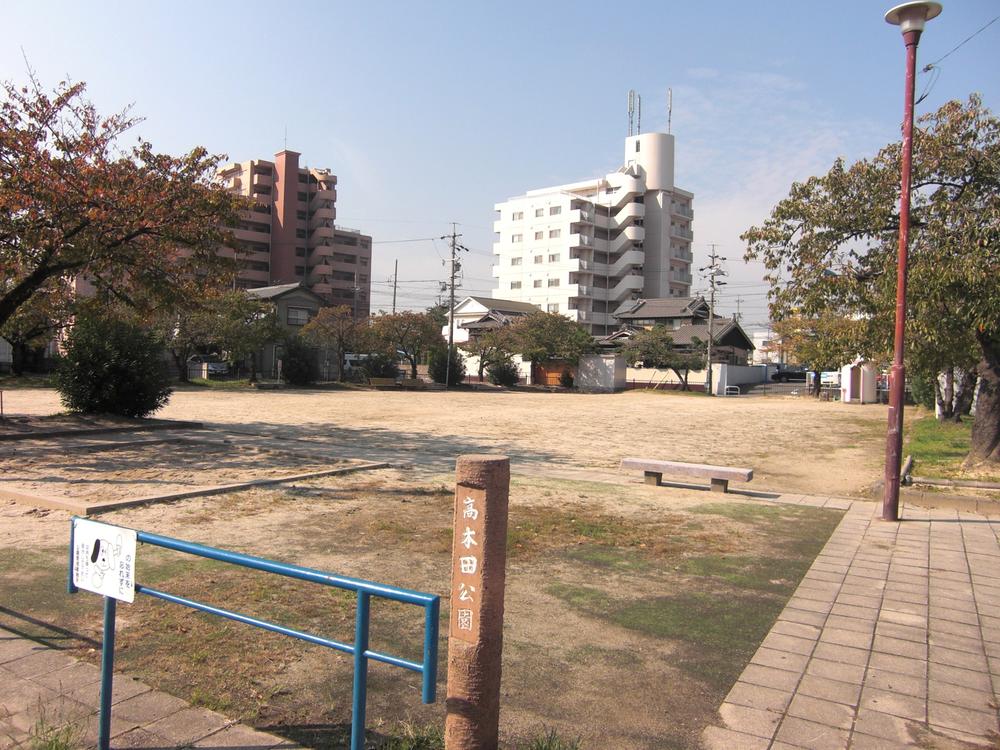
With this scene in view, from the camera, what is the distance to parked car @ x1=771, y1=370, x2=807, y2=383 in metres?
65.7

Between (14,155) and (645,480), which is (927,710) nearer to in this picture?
(645,480)

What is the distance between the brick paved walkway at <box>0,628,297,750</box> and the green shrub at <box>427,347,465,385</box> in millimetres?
41932

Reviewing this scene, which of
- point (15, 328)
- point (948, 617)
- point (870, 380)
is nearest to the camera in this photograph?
point (948, 617)

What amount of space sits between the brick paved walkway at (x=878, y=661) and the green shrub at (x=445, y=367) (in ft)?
131

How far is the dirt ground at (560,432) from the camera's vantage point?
44.1ft

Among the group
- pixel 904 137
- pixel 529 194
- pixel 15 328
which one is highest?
pixel 529 194

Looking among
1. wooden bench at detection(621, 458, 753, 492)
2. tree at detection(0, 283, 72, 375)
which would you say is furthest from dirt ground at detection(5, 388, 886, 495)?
tree at detection(0, 283, 72, 375)

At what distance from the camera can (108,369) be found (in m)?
15.3

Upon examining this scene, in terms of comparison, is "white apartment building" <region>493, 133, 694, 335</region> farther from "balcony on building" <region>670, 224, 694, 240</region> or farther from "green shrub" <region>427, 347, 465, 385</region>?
"green shrub" <region>427, 347, 465, 385</region>

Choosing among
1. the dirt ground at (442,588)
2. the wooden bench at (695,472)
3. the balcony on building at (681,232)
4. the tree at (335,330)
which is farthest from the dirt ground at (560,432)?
the balcony on building at (681,232)

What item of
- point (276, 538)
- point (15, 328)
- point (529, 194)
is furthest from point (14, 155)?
point (529, 194)

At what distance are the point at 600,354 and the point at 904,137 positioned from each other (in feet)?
144

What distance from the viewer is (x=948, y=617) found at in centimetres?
502

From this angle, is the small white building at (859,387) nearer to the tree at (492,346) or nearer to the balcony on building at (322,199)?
the tree at (492,346)
